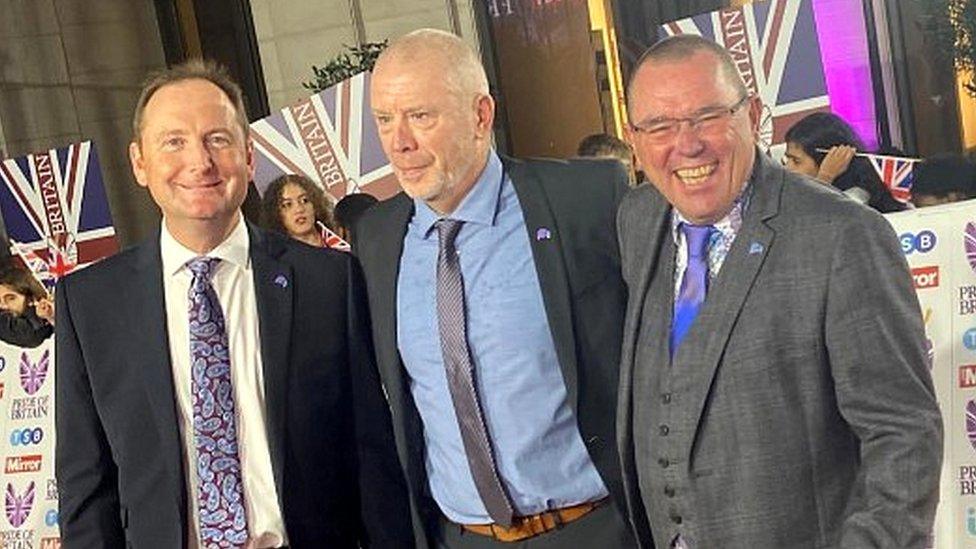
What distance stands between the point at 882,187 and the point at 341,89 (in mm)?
1994

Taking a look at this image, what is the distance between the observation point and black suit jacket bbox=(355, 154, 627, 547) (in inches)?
90.3

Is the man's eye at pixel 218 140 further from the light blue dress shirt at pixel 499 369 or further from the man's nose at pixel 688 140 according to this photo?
the man's nose at pixel 688 140

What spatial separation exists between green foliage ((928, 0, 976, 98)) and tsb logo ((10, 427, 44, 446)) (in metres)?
3.83

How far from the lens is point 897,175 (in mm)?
4238

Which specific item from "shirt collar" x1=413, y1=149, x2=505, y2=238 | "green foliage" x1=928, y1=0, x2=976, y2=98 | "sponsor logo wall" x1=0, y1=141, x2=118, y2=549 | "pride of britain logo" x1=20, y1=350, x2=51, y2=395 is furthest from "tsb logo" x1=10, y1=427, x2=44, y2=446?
"green foliage" x1=928, y1=0, x2=976, y2=98

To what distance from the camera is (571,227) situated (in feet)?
7.73

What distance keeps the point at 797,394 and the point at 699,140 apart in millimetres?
409

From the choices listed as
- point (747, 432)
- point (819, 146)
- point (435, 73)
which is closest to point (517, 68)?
point (819, 146)

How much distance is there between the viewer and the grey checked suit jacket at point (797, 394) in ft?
5.80

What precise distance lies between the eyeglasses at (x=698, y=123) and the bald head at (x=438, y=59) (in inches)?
19.1

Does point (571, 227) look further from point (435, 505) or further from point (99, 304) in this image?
point (99, 304)

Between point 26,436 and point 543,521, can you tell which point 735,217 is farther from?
point 26,436

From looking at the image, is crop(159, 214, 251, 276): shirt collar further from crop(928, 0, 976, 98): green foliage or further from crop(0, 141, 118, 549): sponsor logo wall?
crop(928, 0, 976, 98): green foliage

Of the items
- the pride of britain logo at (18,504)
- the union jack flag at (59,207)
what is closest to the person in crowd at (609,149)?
the union jack flag at (59,207)
